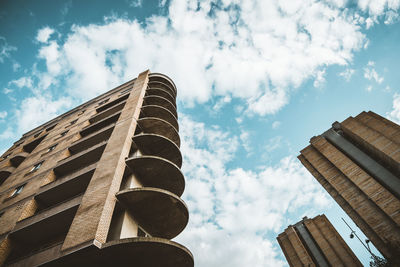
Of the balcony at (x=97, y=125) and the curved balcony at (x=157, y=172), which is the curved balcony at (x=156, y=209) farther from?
the balcony at (x=97, y=125)

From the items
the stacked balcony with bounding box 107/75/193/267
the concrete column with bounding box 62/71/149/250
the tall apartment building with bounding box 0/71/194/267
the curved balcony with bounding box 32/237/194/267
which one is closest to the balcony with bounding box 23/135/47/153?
the tall apartment building with bounding box 0/71/194/267

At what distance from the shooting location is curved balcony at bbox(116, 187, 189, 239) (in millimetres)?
8727

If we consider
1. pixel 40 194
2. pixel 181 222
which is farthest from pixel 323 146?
pixel 40 194

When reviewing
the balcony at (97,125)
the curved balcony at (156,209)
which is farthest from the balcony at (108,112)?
the curved balcony at (156,209)

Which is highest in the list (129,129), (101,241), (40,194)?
(129,129)

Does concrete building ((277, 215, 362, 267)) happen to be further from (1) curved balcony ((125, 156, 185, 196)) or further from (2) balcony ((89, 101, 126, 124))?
(2) balcony ((89, 101, 126, 124))

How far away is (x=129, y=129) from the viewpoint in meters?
13.2

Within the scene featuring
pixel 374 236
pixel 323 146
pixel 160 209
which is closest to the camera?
pixel 160 209

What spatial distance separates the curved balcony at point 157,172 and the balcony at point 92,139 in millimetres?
5308

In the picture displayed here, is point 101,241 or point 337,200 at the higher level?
point 337,200

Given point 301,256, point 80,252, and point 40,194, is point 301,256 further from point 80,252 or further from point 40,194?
point 40,194

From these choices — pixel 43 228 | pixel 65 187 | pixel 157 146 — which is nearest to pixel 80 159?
pixel 65 187

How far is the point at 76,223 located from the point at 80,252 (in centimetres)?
147

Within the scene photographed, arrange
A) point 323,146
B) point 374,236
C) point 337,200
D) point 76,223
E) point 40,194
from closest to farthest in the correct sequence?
point 76,223 → point 374,236 → point 40,194 → point 337,200 → point 323,146
